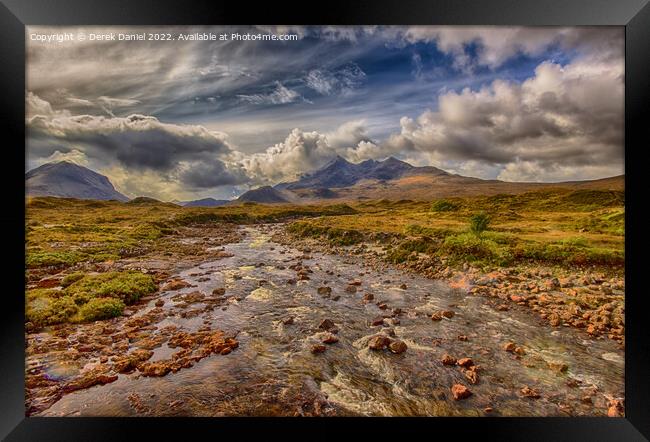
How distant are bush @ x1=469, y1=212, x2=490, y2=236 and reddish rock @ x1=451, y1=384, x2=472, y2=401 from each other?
4.24 metres

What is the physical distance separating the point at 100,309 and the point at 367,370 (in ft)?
20.1

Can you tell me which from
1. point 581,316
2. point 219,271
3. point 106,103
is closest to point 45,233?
point 106,103

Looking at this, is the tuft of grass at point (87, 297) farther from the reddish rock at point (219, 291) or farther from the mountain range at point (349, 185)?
the mountain range at point (349, 185)

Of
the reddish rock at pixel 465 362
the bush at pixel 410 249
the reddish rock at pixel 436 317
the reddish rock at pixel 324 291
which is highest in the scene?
the bush at pixel 410 249

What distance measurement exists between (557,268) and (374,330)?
5.28 m

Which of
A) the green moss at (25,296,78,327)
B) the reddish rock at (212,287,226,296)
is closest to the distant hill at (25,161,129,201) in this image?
the green moss at (25,296,78,327)

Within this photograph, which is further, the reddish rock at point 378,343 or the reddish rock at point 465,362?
the reddish rock at point 378,343

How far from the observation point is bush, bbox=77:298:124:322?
219 inches

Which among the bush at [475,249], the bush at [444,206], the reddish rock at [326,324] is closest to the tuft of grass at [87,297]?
the reddish rock at [326,324]

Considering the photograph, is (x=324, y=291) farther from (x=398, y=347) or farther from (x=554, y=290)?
(x=554, y=290)

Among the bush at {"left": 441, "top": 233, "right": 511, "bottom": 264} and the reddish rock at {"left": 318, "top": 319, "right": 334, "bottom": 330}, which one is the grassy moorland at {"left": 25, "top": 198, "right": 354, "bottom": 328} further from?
the bush at {"left": 441, "top": 233, "right": 511, "bottom": 264}

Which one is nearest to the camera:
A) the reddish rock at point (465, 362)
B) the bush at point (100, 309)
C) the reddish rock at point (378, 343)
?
the reddish rock at point (465, 362)

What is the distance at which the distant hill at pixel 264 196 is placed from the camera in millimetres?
7331
